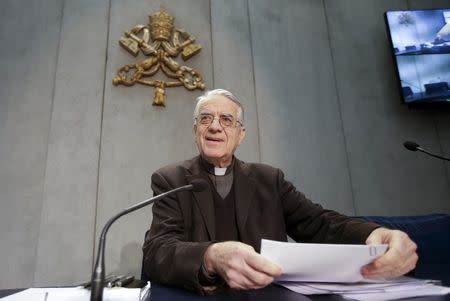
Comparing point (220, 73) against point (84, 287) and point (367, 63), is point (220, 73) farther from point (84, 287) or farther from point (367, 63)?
point (84, 287)

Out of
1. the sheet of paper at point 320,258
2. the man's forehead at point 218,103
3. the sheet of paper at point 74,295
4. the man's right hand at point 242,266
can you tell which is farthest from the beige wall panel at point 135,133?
the sheet of paper at point 320,258

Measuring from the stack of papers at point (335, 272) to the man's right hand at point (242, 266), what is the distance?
25 millimetres

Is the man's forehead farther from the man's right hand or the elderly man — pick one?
the man's right hand

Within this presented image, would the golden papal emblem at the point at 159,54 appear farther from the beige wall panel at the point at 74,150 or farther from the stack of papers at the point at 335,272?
the stack of papers at the point at 335,272

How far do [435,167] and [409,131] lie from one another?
1.31ft

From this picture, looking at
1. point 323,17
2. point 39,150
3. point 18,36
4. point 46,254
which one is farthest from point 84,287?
point 323,17

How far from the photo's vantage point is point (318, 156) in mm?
2793

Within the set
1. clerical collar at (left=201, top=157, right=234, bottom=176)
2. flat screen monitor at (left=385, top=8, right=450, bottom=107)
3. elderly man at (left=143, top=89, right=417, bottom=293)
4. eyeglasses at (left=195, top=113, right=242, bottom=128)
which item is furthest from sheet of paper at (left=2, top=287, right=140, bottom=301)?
flat screen monitor at (left=385, top=8, right=450, bottom=107)

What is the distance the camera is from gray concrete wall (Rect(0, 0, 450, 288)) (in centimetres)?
234

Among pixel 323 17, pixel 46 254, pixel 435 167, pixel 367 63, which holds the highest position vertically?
pixel 323 17

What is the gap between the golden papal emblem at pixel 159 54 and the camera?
2717mm

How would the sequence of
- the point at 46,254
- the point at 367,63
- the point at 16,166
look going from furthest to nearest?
the point at 367,63, the point at 16,166, the point at 46,254

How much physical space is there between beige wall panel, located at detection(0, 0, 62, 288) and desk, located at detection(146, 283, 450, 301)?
1.91 m

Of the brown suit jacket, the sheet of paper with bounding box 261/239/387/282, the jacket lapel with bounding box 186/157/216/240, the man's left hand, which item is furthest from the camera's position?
the jacket lapel with bounding box 186/157/216/240
